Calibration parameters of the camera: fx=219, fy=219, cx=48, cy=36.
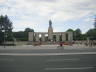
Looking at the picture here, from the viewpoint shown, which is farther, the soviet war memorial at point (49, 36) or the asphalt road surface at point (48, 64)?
the soviet war memorial at point (49, 36)

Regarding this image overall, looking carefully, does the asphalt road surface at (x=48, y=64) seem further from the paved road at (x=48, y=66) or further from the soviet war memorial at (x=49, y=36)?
the soviet war memorial at (x=49, y=36)

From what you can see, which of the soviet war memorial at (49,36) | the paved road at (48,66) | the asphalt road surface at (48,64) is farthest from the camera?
the soviet war memorial at (49,36)

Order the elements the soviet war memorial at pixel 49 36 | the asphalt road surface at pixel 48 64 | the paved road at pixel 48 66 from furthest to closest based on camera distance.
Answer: the soviet war memorial at pixel 49 36 < the asphalt road surface at pixel 48 64 < the paved road at pixel 48 66

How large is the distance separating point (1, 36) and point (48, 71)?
71220mm

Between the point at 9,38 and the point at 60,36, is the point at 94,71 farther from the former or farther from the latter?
the point at 60,36

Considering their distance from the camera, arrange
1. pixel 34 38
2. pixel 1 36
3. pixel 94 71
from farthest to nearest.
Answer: pixel 34 38 < pixel 1 36 < pixel 94 71

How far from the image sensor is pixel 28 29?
15900cm

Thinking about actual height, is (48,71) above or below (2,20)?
below

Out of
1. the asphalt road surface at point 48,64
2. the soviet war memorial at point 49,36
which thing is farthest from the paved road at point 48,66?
the soviet war memorial at point 49,36

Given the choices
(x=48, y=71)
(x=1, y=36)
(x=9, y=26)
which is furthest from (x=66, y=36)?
(x=48, y=71)

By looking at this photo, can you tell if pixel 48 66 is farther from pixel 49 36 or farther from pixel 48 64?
pixel 49 36

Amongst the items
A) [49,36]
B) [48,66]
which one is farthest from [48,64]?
[49,36]

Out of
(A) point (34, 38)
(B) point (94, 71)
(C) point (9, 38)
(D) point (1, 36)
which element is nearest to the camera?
(B) point (94, 71)

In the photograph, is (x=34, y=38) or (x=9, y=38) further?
(x=34, y=38)
